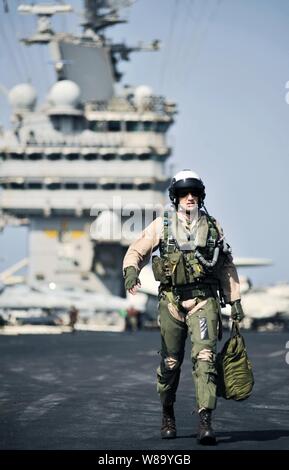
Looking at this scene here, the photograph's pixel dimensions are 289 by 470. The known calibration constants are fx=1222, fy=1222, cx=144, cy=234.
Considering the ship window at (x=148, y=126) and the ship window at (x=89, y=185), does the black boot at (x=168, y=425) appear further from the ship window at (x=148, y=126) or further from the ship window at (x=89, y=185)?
the ship window at (x=148, y=126)

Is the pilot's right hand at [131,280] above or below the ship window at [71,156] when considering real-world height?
below

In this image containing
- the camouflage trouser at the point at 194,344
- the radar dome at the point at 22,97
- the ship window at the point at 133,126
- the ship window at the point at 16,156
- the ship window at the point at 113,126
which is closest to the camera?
the camouflage trouser at the point at 194,344

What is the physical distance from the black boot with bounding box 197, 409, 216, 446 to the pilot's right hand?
114cm

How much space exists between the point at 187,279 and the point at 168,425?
1.15m

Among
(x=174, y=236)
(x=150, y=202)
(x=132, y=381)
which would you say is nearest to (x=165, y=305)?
(x=174, y=236)

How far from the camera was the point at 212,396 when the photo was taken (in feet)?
30.4

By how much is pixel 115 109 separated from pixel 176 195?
5724 cm

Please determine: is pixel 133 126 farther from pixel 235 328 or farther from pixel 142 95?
pixel 235 328

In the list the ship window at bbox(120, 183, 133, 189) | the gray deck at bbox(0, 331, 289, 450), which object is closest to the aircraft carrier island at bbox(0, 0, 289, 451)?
the ship window at bbox(120, 183, 133, 189)

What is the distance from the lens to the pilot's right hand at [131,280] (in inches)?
379

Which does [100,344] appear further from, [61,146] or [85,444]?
[61,146]

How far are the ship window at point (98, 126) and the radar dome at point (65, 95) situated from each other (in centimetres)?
145

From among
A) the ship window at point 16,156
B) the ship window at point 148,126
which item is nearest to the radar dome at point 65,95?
the ship window at point 16,156
